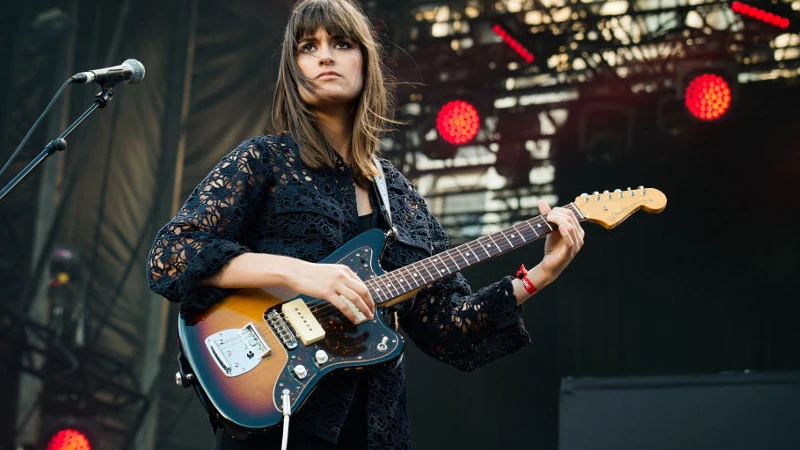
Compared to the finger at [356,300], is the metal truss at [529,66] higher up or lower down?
higher up

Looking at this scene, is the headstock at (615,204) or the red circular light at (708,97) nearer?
the headstock at (615,204)

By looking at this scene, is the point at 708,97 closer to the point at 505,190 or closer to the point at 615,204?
the point at 505,190

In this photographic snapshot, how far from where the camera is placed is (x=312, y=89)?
2424 mm

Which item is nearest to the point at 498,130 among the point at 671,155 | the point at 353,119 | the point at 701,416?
the point at 671,155

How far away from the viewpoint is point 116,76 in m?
2.56

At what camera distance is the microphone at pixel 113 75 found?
246 cm

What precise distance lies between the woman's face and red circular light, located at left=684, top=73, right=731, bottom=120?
103 inches

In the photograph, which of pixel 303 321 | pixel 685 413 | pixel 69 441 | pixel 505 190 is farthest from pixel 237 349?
pixel 69 441

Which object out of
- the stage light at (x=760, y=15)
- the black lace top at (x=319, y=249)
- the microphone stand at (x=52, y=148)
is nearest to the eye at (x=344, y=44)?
the black lace top at (x=319, y=249)

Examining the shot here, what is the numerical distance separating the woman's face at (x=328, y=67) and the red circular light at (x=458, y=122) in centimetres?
257

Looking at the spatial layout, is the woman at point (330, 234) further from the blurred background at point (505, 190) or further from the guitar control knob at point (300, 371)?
the blurred background at point (505, 190)

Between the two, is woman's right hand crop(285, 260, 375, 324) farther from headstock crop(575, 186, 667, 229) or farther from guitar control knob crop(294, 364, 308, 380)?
headstock crop(575, 186, 667, 229)

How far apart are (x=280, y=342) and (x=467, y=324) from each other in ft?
1.61

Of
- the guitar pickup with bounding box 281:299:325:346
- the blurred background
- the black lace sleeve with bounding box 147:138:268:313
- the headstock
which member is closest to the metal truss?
the blurred background
